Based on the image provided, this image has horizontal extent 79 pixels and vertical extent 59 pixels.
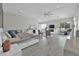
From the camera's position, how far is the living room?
2746mm

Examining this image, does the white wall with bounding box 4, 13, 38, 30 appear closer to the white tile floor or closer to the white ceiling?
the white ceiling

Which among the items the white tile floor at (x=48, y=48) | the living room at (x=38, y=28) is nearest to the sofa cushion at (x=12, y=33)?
the living room at (x=38, y=28)

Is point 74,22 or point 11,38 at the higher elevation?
point 74,22

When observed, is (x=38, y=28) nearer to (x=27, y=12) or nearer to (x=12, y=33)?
(x=27, y=12)

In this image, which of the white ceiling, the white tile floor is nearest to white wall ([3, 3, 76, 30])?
the white ceiling

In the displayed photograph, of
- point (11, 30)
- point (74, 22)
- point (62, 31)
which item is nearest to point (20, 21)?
point (11, 30)

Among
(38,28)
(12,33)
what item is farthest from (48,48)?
(12,33)

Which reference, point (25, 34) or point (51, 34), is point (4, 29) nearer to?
point (25, 34)

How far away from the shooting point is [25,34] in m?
2.82

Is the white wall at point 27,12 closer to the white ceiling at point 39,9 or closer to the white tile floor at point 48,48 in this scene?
the white ceiling at point 39,9

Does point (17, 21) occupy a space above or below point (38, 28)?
above

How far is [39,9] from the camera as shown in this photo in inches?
109

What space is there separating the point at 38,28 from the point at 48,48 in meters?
0.46

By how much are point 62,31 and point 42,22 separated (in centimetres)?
46
